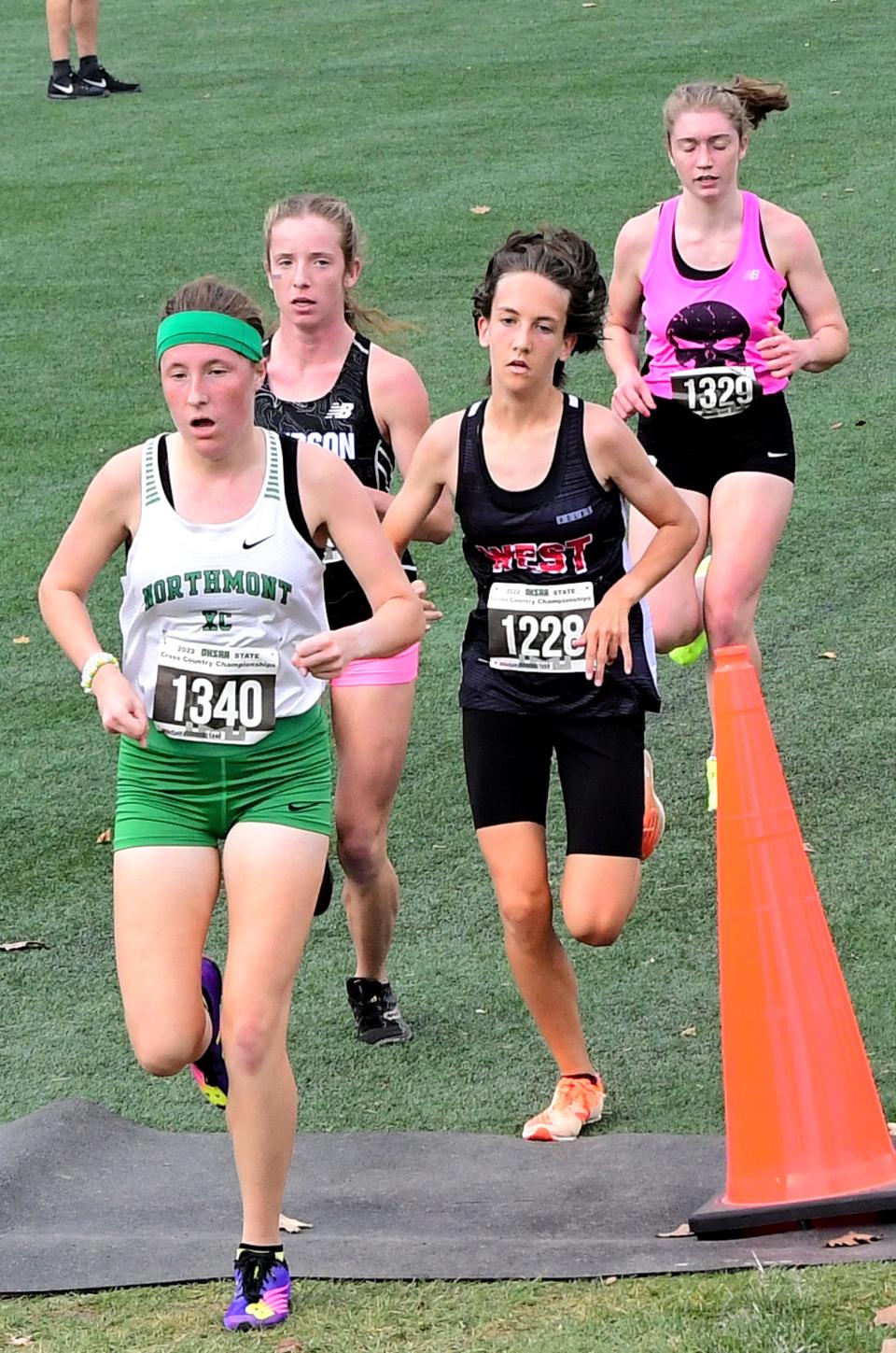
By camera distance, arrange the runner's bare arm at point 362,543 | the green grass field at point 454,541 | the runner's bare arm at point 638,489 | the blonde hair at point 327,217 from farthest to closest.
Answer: the blonde hair at point 327,217 → the green grass field at point 454,541 → the runner's bare arm at point 638,489 → the runner's bare arm at point 362,543

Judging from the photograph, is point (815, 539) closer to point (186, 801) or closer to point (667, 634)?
point (667, 634)

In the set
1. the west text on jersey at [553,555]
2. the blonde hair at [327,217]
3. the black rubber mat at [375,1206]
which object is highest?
the blonde hair at [327,217]

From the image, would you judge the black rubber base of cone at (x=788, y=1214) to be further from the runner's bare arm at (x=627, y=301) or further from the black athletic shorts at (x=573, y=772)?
the runner's bare arm at (x=627, y=301)

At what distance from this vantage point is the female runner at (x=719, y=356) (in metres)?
6.71

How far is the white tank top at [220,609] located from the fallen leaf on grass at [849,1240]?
5.11 feet

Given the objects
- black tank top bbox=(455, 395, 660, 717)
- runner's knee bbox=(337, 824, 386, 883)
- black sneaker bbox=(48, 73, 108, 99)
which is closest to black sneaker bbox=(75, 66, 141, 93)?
black sneaker bbox=(48, 73, 108, 99)

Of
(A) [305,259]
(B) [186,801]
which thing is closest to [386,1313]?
(B) [186,801]

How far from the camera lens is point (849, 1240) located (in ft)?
13.6

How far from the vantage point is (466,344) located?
12.6 m

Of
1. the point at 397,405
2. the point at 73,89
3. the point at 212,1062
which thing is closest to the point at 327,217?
the point at 397,405

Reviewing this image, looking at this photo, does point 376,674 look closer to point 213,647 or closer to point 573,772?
point 573,772

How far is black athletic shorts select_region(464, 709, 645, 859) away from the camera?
4.97 m

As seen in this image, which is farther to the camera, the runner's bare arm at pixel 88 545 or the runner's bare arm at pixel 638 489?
the runner's bare arm at pixel 638 489

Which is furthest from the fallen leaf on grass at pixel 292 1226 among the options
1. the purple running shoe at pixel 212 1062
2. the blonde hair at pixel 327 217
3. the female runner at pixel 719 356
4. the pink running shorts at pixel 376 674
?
the female runner at pixel 719 356
